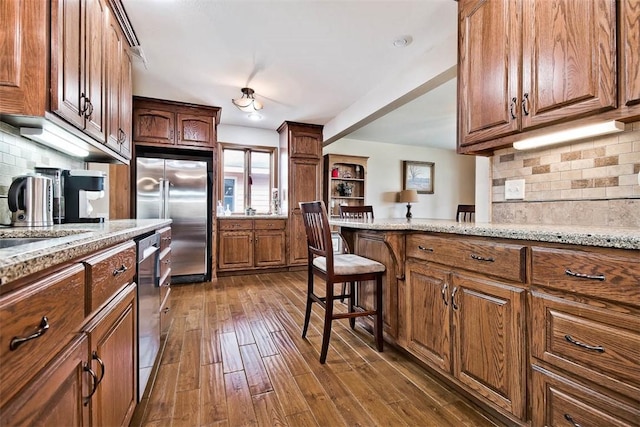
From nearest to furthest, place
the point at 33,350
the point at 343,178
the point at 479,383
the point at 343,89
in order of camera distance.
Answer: the point at 33,350
the point at 479,383
the point at 343,89
the point at 343,178

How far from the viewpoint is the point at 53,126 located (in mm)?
1390

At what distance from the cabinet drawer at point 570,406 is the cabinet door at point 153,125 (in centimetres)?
417

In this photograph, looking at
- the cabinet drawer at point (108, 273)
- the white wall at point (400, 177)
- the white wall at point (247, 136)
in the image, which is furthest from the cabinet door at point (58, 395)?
the white wall at point (400, 177)

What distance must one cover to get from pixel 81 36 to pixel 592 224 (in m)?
2.72

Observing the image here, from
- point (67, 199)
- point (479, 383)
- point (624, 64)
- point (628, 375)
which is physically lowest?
point (479, 383)

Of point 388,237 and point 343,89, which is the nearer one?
point 388,237

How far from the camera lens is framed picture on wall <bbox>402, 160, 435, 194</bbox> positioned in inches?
252

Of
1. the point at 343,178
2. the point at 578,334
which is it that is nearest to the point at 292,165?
the point at 343,178

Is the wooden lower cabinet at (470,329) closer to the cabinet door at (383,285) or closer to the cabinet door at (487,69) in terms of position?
the cabinet door at (383,285)

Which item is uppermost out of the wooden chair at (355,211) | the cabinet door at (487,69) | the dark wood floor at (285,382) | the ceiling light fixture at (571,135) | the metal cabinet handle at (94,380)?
the cabinet door at (487,69)

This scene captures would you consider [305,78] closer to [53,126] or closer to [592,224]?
[53,126]

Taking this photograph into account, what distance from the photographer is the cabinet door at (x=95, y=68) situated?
155 cm

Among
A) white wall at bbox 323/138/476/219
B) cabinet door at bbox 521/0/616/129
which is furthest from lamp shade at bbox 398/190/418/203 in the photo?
cabinet door at bbox 521/0/616/129

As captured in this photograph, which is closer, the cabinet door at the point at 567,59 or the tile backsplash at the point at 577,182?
the cabinet door at the point at 567,59
